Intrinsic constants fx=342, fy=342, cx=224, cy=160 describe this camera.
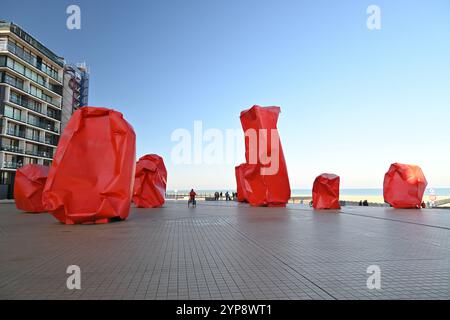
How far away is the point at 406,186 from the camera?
25.1 m

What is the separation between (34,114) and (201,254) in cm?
5364

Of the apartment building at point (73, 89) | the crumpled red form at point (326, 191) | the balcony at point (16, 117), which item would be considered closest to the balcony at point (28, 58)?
the apartment building at point (73, 89)

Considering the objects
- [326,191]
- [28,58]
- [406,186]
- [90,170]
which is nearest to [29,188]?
[90,170]

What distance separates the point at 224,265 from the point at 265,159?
20304 millimetres

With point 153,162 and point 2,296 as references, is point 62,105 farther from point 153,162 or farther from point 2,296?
point 2,296

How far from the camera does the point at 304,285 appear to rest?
5.06 metres

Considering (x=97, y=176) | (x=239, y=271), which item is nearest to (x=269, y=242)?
(x=239, y=271)

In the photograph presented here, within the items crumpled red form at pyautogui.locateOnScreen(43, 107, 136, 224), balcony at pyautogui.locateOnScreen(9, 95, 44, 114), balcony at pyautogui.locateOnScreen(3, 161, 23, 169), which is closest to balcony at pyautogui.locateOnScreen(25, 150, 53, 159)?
balcony at pyautogui.locateOnScreen(3, 161, 23, 169)

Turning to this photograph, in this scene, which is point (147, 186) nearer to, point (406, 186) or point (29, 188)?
point (29, 188)

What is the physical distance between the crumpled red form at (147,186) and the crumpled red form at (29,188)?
23.4ft

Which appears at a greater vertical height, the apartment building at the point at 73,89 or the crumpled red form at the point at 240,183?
the apartment building at the point at 73,89

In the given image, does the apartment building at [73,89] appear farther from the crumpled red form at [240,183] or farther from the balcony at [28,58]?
the crumpled red form at [240,183]

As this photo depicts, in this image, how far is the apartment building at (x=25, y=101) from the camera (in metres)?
45.2

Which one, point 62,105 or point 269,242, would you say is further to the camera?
point 62,105
